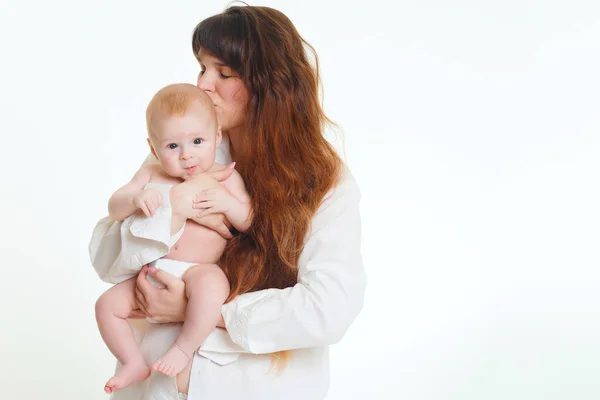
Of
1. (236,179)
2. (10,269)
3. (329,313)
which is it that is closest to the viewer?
(329,313)

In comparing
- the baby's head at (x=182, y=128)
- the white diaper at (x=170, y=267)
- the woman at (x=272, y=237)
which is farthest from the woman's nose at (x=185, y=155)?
the white diaper at (x=170, y=267)

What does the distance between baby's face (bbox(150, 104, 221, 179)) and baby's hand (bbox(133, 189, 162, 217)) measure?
0.13 m

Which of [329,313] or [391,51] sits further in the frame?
[391,51]

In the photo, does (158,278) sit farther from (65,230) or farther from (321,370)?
(65,230)

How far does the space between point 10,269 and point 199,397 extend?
7.81 feet

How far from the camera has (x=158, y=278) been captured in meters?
2.83

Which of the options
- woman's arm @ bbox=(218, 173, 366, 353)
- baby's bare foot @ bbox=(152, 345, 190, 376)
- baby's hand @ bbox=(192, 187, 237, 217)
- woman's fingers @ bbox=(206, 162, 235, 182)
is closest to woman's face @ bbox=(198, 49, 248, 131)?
woman's fingers @ bbox=(206, 162, 235, 182)

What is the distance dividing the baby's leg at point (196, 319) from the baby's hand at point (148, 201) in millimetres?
266

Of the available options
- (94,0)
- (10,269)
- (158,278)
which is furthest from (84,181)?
(158,278)

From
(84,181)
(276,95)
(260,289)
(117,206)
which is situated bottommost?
(84,181)

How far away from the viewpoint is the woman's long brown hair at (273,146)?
3002 millimetres

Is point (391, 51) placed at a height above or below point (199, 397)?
above

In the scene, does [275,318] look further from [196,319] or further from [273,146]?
[273,146]

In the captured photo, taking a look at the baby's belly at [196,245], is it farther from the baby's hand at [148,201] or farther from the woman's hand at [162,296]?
the baby's hand at [148,201]
